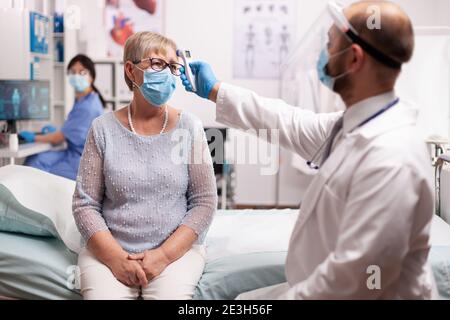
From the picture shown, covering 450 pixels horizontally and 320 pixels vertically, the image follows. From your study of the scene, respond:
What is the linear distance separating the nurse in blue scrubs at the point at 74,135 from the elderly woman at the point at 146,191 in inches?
75.2

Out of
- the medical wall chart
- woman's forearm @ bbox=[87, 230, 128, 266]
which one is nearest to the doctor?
woman's forearm @ bbox=[87, 230, 128, 266]

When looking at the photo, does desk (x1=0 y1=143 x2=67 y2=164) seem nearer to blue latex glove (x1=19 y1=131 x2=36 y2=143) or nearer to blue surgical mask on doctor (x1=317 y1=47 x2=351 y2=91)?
blue latex glove (x1=19 y1=131 x2=36 y2=143)

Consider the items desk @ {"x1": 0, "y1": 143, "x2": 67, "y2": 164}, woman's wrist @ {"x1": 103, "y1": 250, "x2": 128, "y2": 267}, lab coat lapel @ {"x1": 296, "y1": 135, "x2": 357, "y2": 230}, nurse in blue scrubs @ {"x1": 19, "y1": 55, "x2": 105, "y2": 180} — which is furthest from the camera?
nurse in blue scrubs @ {"x1": 19, "y1": 55, "x2": 105, "y2": 180}

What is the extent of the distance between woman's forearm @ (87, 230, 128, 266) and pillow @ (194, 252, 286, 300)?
0.23 metres

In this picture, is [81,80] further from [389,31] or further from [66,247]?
[389,31]

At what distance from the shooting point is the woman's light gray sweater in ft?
4.99

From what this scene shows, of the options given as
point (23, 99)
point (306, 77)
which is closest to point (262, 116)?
point (306, 77)

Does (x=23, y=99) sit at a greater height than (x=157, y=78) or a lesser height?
lesser

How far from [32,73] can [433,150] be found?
106 inches

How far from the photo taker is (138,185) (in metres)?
1.52

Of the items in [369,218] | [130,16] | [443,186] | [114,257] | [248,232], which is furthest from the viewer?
[130,16]

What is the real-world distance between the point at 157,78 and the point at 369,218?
81 cm

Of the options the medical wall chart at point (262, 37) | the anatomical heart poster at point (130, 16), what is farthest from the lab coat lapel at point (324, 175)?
the anatomical heart poster at point (130, 16)
